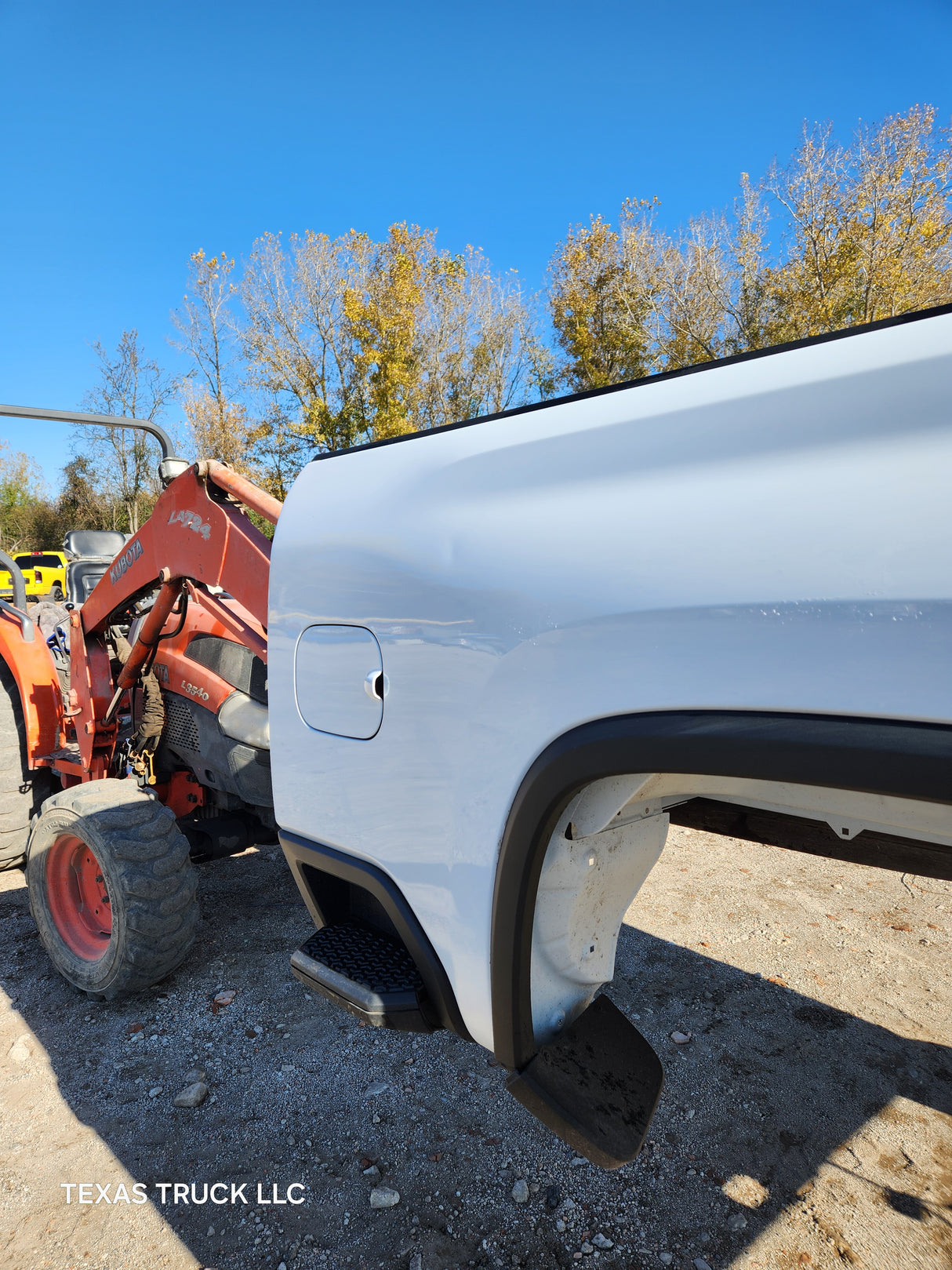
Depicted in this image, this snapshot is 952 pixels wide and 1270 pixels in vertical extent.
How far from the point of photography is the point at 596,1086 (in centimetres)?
136

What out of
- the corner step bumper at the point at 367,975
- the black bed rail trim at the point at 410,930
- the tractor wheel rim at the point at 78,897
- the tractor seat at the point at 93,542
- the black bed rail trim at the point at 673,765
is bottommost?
the tractor wheel rim at the point at 78,897

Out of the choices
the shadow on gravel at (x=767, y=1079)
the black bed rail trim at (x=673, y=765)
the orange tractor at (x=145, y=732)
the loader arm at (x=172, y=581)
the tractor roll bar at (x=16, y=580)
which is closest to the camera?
the black bed rail trim at (x=673, y=765)

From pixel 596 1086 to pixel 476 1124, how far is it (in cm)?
110

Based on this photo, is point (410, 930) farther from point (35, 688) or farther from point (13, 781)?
point (13, 781)

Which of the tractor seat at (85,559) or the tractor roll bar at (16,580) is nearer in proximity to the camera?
the tractor roll bar at (16,580)

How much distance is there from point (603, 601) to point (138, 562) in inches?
94.9

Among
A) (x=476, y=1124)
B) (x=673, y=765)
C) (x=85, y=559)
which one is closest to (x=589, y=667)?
(x=673, y=765)

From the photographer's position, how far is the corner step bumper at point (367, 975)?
55.5 inches

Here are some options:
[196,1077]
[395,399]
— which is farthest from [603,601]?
[395,399]

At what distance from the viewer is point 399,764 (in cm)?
134

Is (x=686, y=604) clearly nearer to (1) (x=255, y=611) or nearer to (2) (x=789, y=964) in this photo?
(1) (x=255, y=611)

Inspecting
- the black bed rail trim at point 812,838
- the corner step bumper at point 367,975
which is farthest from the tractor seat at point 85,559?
the black bed rail trim at point 812,838

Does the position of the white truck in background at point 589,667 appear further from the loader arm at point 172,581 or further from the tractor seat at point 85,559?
the tractor seat at point 85,559

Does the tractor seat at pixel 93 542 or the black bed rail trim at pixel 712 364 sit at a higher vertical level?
the tractor seat at pixel 93 542
